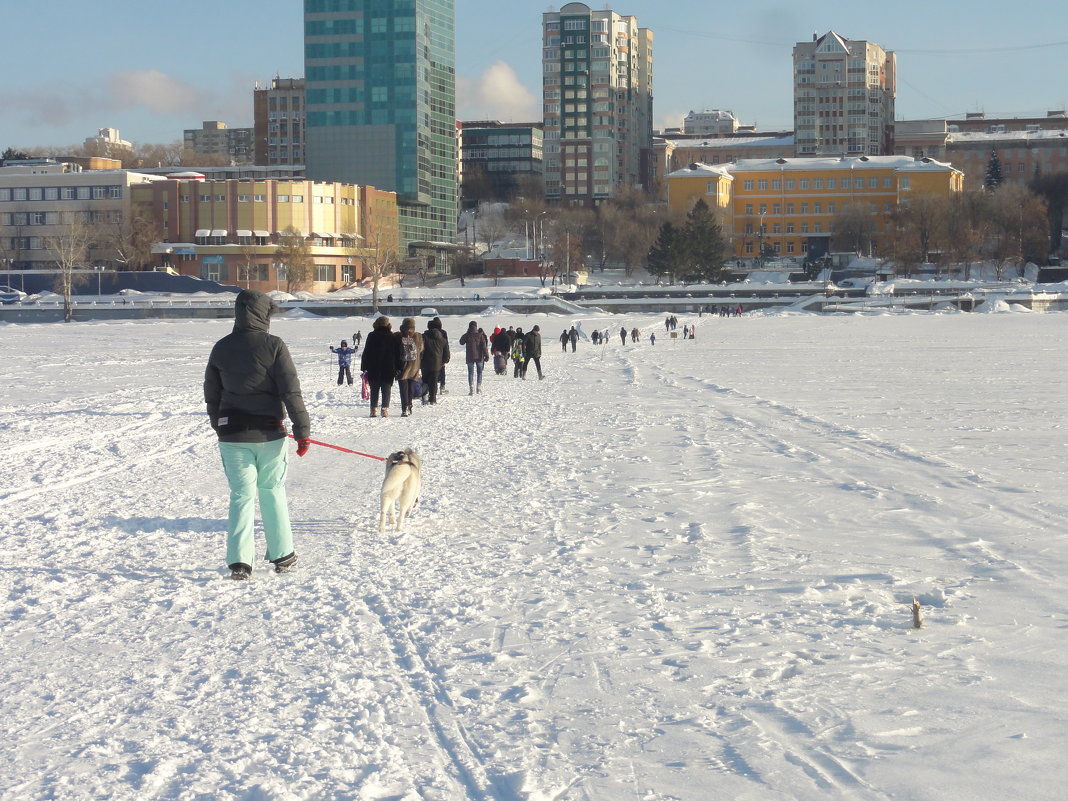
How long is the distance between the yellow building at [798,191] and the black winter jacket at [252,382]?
108 metres

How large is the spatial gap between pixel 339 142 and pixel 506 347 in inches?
3472

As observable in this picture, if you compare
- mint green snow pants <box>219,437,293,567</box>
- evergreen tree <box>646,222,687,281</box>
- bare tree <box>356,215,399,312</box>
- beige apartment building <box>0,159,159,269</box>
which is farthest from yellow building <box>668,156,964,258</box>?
mint green snow pants <box>219,437,293,567</box>

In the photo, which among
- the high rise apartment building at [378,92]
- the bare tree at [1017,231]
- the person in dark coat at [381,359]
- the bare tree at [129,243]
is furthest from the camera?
the high rise apartment building at [378,92]

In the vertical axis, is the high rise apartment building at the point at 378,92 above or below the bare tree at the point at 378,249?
above

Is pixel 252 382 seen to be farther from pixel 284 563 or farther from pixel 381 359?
pixel 381 359

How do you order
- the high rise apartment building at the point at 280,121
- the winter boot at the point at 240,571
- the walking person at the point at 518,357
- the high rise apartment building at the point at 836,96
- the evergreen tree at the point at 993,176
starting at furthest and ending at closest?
the high rise apartment building at the point at 280,121, the high rise apartment building at the point at 836,96, the evergreen tree at the point at 993,176, the walking person at the point at 518,357, the winter boot at the point at 240,571

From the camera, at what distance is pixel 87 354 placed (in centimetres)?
3825

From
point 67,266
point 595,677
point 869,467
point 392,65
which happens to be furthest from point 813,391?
point 392,65

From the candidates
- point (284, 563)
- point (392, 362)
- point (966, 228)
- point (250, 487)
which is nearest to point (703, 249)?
point (966, 228)

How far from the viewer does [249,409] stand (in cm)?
688

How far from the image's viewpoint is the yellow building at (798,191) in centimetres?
11388

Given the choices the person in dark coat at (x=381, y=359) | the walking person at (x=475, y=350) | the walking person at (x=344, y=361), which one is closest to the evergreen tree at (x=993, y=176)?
the walking person at (x=344, y=361)

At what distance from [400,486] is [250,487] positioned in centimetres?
162

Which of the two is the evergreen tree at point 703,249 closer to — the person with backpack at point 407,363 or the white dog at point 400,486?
the person with backpack at point 407,363
